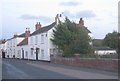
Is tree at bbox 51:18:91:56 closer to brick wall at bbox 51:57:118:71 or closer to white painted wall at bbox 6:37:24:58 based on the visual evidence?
brick wall at bbox 51:57:118:71

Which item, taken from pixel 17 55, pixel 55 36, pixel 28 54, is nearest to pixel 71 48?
pixel 55 36

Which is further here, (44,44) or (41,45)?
(41,45)

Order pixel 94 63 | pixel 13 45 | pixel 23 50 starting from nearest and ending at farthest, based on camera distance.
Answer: pixel 94 63 < pixel 23 50 < pixel 13 45

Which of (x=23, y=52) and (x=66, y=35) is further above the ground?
(x=66, y=35)

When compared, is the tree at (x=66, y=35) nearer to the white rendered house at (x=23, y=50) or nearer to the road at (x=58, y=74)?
the road at (x=58, y=74)

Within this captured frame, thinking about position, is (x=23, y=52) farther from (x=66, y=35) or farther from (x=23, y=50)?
(x=66, y=35)

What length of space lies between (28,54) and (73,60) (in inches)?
1471

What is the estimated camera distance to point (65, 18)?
2458 inches

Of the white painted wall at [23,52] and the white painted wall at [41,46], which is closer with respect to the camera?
the white painted wall at [41,46]

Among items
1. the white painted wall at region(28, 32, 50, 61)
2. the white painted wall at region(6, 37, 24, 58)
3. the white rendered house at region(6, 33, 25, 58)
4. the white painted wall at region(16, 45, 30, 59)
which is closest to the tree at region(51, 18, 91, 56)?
the white painted wall at region(28, 32, 50, 61)

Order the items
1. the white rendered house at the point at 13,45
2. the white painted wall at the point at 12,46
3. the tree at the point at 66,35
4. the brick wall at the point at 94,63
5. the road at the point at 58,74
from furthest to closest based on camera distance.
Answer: the white rendered house at the point at 13,45 → the white painted wall at the point at 12,46 → the tree at the point at 66,35 → the brick wall at the point at 94,63 → the road at the point at 58,74

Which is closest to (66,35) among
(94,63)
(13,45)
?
(94,63)

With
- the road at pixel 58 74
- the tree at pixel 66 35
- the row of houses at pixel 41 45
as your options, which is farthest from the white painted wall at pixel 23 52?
the road at pixel 58 74

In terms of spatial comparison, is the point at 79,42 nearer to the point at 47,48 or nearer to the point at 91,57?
the point at 91,57
